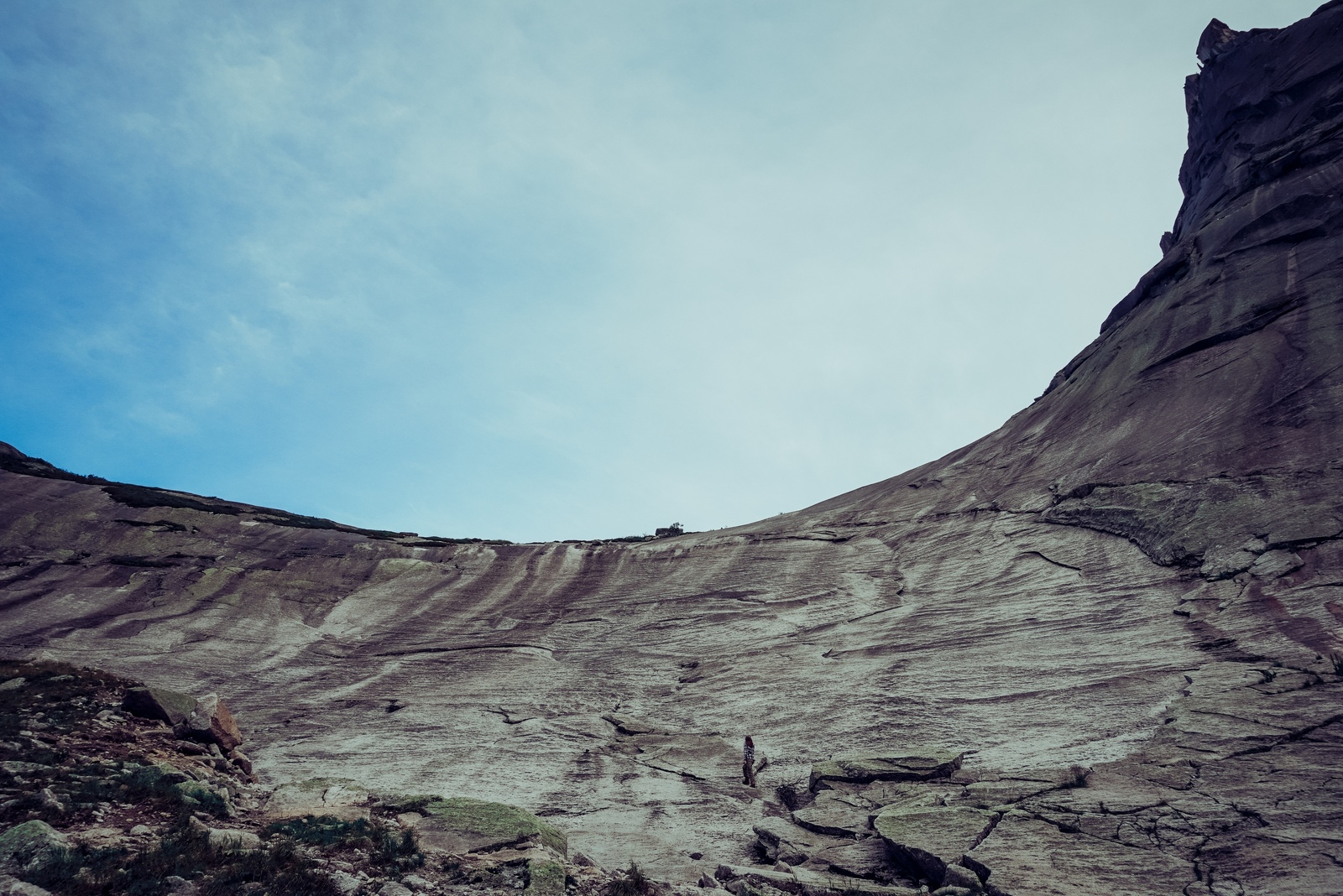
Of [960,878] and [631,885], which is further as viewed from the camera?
[631,885]

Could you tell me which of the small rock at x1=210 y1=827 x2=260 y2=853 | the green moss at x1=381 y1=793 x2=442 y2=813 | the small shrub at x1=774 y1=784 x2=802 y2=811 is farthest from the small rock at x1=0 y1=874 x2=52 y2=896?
the small shrub at x1=774 y1=784 x2=802 y2=811

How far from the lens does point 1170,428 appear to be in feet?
79.8

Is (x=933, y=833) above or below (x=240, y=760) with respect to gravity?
below

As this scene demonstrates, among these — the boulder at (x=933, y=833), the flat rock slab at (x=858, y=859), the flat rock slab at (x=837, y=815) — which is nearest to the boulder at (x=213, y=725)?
the flat rock slab at (x=837, y=815)

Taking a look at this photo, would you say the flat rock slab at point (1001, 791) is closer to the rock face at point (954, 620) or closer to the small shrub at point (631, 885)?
the rock face at point (954, 620)

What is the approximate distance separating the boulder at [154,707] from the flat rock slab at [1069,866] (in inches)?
680

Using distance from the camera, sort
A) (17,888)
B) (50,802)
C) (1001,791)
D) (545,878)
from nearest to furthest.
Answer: (17,888) → (50,802) → (545,878) → (1001,791)

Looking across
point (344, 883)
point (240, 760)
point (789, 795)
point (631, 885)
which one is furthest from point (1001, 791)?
point (240, 760)

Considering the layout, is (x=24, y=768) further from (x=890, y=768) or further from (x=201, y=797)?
(x=890, y=768)

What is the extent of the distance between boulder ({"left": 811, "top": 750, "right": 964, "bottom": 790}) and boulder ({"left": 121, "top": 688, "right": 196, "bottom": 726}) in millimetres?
14497

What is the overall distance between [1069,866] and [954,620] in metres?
10.3

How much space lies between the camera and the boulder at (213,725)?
18000 millimetres

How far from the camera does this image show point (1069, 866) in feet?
38.2

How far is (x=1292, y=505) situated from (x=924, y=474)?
1487 cm
